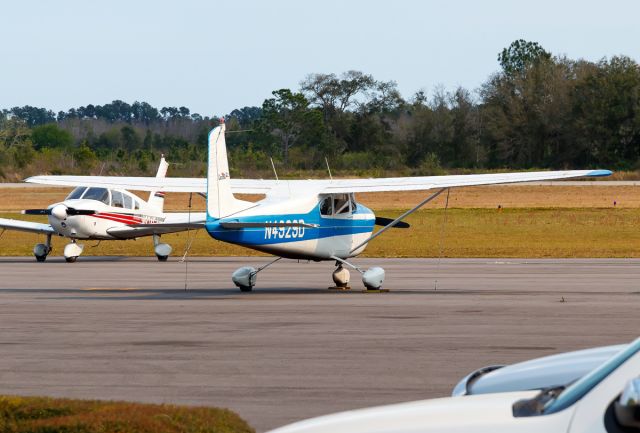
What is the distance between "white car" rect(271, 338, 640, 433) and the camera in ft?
12.8

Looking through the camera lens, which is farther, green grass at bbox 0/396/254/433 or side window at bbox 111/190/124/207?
side window at bbox 111/190/124/207

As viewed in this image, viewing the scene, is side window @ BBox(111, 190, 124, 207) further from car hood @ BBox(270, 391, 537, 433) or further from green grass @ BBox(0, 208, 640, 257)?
car hood @ BBox(270, 391, 537, 433)

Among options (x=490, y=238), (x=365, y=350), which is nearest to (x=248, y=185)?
(x=365, y=350)

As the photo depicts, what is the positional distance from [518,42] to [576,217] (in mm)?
67603

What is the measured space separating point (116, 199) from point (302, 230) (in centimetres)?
1200

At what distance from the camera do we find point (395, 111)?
349 ft

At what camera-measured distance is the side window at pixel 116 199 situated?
30827 mm

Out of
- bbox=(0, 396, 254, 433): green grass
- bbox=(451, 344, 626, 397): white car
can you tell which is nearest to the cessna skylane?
bbox=(0, 396, 254, 433): green grass

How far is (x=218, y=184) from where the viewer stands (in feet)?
62.6

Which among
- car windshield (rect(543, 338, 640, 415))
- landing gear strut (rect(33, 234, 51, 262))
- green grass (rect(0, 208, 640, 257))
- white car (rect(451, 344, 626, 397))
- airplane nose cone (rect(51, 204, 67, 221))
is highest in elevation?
car windshield (rect(543, 338, 640, 415))

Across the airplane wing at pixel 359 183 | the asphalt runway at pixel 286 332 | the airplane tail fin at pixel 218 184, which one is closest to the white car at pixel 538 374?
the asphalt runway at pixel 286 332

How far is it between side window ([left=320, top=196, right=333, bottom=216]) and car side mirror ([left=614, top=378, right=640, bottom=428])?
1693 cm

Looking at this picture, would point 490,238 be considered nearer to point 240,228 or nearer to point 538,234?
point 538,234

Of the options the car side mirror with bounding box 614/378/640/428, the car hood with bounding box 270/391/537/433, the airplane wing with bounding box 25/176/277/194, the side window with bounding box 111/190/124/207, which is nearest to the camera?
the car side mirror with bounding box 614/378/640/428
